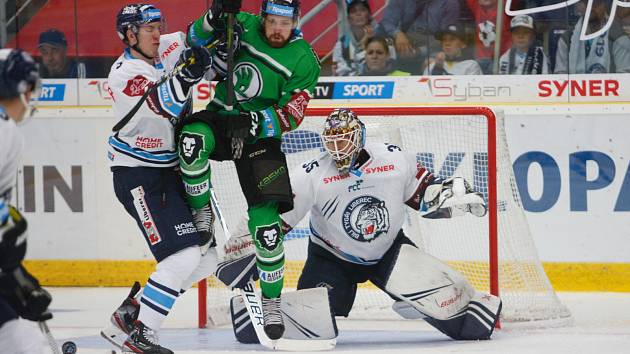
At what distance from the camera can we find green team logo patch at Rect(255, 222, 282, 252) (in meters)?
5.00

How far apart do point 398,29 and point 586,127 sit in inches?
43.5

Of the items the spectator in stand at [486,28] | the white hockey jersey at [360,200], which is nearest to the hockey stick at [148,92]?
the white hockey jersey at [360,200]

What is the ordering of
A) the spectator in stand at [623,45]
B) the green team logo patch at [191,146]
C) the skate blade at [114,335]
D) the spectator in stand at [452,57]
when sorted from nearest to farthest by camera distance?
the green team logo patch at [191,146]
the skate blade at [114,335]
the spectator in stand at [623,45]
the spectator in stand at [452,57]

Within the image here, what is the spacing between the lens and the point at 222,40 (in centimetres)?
502

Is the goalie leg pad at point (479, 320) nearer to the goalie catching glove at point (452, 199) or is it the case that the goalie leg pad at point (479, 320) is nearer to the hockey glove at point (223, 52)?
the goalie catching glove at point (452, 199)

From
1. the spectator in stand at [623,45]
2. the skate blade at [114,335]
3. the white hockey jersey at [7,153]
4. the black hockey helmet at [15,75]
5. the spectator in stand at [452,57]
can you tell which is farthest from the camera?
the spectator in stand at [452,57]

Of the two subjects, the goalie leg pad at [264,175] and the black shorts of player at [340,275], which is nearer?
the goalie leg pad at [264,175]

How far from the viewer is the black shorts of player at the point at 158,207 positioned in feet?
16.1

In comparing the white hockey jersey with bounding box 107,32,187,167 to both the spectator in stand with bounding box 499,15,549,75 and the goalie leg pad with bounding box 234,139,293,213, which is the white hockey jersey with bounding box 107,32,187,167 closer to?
the goalie leg pad with bounding box 234,139,293,213

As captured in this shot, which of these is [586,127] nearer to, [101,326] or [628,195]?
[628,195]

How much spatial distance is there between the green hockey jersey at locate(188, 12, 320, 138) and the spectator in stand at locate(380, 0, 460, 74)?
210 cm

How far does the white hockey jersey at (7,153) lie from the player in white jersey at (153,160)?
1.34 meters

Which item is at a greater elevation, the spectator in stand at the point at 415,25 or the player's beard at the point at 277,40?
the player's beard at the point at 277,40

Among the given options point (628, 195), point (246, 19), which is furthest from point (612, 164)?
point (246, 19)
